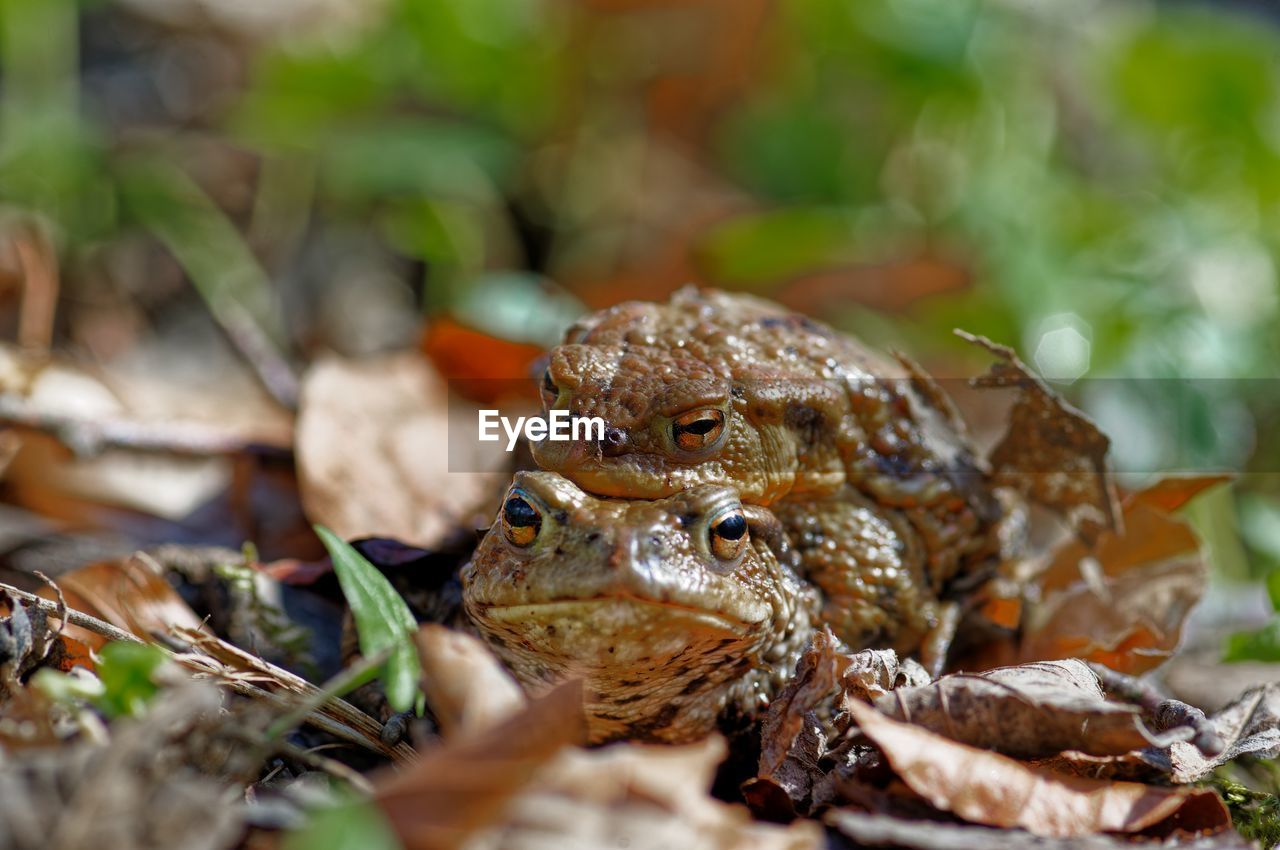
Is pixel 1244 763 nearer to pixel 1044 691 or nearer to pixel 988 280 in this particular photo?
pixel 1044 691

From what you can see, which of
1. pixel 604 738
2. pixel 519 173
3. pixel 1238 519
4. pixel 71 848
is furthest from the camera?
pixel 519 173

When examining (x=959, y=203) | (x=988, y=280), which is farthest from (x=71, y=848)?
(x=959, y=203)

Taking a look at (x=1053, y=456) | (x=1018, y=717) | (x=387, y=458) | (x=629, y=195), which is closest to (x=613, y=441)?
(x=1018, y=717)

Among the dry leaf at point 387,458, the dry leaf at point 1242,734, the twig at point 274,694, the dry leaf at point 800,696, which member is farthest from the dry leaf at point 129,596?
the dry leaf at point 1242,734

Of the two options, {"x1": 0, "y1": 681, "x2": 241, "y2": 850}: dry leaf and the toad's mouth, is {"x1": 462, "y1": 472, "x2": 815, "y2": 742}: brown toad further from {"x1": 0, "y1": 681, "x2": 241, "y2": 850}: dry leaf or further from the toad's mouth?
→ {"x1": 0, "y1": 681, "x2": 241, "y2": 850}: dry leaf

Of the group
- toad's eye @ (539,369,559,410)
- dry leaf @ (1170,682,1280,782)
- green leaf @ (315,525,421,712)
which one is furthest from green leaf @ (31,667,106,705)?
dry leaf @ (1170,682,1280,782)

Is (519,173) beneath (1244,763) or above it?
above

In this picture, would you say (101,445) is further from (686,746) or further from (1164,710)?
(1164,710)
